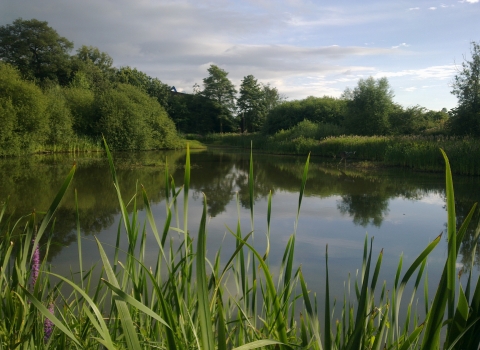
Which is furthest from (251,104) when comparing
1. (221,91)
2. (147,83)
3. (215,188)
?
(215,188)

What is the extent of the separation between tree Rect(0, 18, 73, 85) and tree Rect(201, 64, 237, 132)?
13.1m

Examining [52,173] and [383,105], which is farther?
[383,105]

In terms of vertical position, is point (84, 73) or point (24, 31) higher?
point (24, 31)

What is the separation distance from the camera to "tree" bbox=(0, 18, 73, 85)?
26.0 meters

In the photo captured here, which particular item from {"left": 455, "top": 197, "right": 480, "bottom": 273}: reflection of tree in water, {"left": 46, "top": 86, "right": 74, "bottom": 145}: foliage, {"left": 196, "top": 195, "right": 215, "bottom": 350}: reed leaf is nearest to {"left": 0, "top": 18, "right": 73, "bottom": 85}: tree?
{"left": 46, "top": 86, "right": 74, "bottom": 145}: foliage

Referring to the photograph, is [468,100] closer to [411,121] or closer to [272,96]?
[411,121]

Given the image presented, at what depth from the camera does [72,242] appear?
3666mm

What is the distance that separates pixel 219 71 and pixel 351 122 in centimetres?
1912

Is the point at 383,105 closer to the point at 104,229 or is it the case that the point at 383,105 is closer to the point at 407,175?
the point at 407,175

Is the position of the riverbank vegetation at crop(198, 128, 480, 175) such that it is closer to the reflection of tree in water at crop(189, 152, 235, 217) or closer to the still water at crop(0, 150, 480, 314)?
the still water at crop(0, 150, 480, 314)

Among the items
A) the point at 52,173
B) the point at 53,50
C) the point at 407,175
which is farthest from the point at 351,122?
the point at 53,50

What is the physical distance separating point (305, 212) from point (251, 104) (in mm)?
31974

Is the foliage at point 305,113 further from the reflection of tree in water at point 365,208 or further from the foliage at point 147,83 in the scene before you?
the reflection of tree in water at point 365,208

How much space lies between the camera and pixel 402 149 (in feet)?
40.8
